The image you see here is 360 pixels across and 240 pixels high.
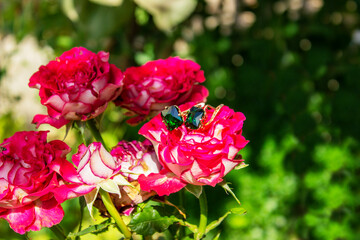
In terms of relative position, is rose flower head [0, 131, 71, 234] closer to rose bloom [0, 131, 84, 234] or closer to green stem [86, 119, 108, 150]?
rose bloom [0, 131, 84, 234]

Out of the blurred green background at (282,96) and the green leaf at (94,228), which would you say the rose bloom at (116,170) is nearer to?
the green leaf at (94,228)

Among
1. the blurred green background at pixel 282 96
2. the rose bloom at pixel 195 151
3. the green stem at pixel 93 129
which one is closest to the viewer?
the rose bloom at pixel 195 151

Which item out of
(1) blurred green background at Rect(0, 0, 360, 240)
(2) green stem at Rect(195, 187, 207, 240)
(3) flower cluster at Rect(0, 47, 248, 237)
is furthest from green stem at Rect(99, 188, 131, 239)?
(1) blurred green background at Rect(0, 0, 360, 240)

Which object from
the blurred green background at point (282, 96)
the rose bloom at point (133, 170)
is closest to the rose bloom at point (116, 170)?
the rose bloom at point (133, 170)

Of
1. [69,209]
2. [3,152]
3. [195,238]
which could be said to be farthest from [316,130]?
[3,152]

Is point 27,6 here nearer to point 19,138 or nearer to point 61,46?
point 61,46

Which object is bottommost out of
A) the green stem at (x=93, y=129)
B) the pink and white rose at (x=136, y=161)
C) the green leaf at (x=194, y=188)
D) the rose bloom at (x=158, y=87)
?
the green leaf at (x=194, y=188)
